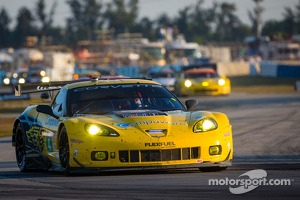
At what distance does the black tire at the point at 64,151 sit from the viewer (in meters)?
11.1

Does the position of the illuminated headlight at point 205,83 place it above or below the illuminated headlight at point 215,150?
below

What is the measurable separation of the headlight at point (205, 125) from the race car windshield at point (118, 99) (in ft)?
3.15

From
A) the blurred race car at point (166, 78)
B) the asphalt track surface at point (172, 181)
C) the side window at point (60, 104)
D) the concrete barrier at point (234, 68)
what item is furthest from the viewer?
the concrete barrier at point (234, 68)

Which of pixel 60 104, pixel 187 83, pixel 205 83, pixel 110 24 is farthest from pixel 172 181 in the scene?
pixel 110 24

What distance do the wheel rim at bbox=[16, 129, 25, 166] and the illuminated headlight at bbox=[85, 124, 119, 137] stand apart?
220cm

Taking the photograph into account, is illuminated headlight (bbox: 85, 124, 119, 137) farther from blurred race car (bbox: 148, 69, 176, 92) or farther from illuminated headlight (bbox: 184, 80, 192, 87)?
blurred race car (bbox: 148, 69, 176, 92)

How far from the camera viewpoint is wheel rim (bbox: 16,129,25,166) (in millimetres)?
13009

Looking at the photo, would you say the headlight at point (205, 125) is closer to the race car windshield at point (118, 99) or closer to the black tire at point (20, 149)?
the race car windshield at point (118, 99)

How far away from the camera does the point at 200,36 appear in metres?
195

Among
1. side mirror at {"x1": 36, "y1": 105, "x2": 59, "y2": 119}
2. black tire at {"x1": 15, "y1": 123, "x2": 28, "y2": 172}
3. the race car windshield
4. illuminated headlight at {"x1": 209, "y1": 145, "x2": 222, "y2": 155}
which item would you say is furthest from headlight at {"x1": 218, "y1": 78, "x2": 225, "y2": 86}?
illuminated headlight at {"x1": 209, "y1": 145, "x2": 222, "y2": 155}

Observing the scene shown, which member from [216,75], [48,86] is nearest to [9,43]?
[216,75]

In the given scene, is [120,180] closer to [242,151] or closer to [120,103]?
[120,103]

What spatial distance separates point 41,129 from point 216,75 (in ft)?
96.0

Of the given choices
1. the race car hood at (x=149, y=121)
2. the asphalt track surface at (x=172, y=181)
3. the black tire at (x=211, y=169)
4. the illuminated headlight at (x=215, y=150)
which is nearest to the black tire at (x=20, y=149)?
the asphalt track surface at (x=172, y=181)
